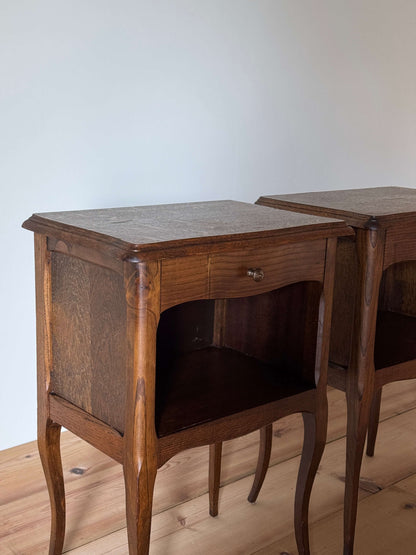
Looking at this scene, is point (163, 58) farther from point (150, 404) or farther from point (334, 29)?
point (150, 404)

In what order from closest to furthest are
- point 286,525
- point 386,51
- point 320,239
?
1. point 320,239
2. point 286,525
3. point 386,51

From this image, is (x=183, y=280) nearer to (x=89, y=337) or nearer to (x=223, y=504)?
(x=89, y=337)

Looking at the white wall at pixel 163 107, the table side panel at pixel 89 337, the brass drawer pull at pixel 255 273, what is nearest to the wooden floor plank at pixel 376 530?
the table side panel at pixel 89 337

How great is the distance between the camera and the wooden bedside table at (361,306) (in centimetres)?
175

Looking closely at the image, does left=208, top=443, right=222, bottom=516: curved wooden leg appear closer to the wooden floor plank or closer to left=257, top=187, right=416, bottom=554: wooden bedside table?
the wooden floor plank

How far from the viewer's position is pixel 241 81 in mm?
2637

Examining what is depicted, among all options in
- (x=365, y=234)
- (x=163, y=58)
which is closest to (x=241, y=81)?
(x=163, y=58)

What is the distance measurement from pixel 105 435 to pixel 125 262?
1.29 feet

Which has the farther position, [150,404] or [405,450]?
[405,450]

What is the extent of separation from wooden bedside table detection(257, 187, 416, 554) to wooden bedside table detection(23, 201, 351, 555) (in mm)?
125

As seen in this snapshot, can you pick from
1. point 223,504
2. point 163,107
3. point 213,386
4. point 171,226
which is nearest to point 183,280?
point 171,226

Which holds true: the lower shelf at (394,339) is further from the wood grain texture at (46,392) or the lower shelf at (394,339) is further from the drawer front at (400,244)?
the wood grain texture at (46,392)

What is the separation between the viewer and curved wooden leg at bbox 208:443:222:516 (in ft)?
6.64

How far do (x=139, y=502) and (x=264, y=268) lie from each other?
0.53 m
